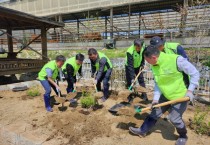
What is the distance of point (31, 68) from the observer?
31.8 feet

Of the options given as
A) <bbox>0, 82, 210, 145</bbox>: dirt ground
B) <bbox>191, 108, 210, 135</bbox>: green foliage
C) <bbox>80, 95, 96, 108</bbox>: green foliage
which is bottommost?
<bbox>0, 82, 210, 145</bbox>: dirt ground

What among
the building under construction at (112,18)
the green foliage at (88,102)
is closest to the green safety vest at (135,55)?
the green foliage at (88,102)

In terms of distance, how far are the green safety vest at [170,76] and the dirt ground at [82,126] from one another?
976 millimetres

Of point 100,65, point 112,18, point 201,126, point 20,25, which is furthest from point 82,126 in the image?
point 112,18

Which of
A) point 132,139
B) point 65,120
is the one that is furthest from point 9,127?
point 132,139

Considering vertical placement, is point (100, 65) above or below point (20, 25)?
below

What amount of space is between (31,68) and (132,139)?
24.6 feet

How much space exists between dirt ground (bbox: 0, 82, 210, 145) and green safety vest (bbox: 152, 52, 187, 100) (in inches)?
38.4

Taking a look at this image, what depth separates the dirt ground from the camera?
3.48m

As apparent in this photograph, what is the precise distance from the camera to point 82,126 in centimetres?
406

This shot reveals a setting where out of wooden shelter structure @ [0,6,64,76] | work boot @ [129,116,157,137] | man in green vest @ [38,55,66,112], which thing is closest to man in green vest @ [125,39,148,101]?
man in green vest @ [38,55,66,112]

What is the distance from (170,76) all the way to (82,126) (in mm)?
2099

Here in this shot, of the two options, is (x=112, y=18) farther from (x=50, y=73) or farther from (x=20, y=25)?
(x=50, y=73)

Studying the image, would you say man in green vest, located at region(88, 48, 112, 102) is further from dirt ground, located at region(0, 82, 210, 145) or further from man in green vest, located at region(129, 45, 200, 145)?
man in green vest, located at region(129, 45, 200, 145)
